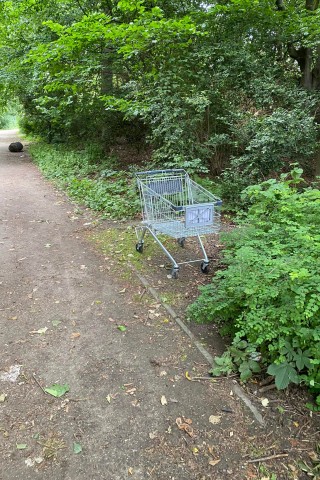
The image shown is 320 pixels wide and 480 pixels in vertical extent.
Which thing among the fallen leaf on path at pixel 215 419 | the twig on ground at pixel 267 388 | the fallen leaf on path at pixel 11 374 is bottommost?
the twig on ground at pixel 267 388

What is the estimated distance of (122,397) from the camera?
266cm

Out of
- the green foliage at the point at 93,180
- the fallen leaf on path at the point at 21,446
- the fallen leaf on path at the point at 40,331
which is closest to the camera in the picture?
the fallen leaf on path at the point at 21,446

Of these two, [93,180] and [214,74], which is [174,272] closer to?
[214,74]

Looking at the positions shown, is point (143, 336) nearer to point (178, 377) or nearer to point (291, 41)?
point (178, 377)

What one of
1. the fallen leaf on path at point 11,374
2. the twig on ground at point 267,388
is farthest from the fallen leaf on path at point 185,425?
the fallen leaf on path at point 11,374

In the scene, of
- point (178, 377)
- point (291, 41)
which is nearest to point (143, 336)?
point (178, 377)

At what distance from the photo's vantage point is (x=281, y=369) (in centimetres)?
260

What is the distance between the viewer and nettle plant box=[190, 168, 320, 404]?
2.51 m

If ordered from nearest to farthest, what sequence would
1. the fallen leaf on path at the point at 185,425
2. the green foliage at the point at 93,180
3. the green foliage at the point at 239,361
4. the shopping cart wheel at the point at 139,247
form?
the fallen leaf on path at the point at 185,425, the green foliage at the point at 239,361, the shopping cart wheel at the point at 139,247, the green foliage at the point at 93,180

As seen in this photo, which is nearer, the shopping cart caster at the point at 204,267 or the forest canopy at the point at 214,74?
the shopping cart caster at the point at 204,267

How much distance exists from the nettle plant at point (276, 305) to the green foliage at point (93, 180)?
3.76 m

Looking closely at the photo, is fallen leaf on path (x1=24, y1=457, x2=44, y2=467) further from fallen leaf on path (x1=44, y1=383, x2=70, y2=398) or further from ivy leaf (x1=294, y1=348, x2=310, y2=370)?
ivy leaf (x1=294, y1=348, x2=310, y2=370)

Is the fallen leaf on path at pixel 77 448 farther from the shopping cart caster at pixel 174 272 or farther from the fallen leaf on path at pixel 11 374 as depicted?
the shopping cart caster at pixel 174 272

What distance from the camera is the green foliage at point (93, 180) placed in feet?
23.0
